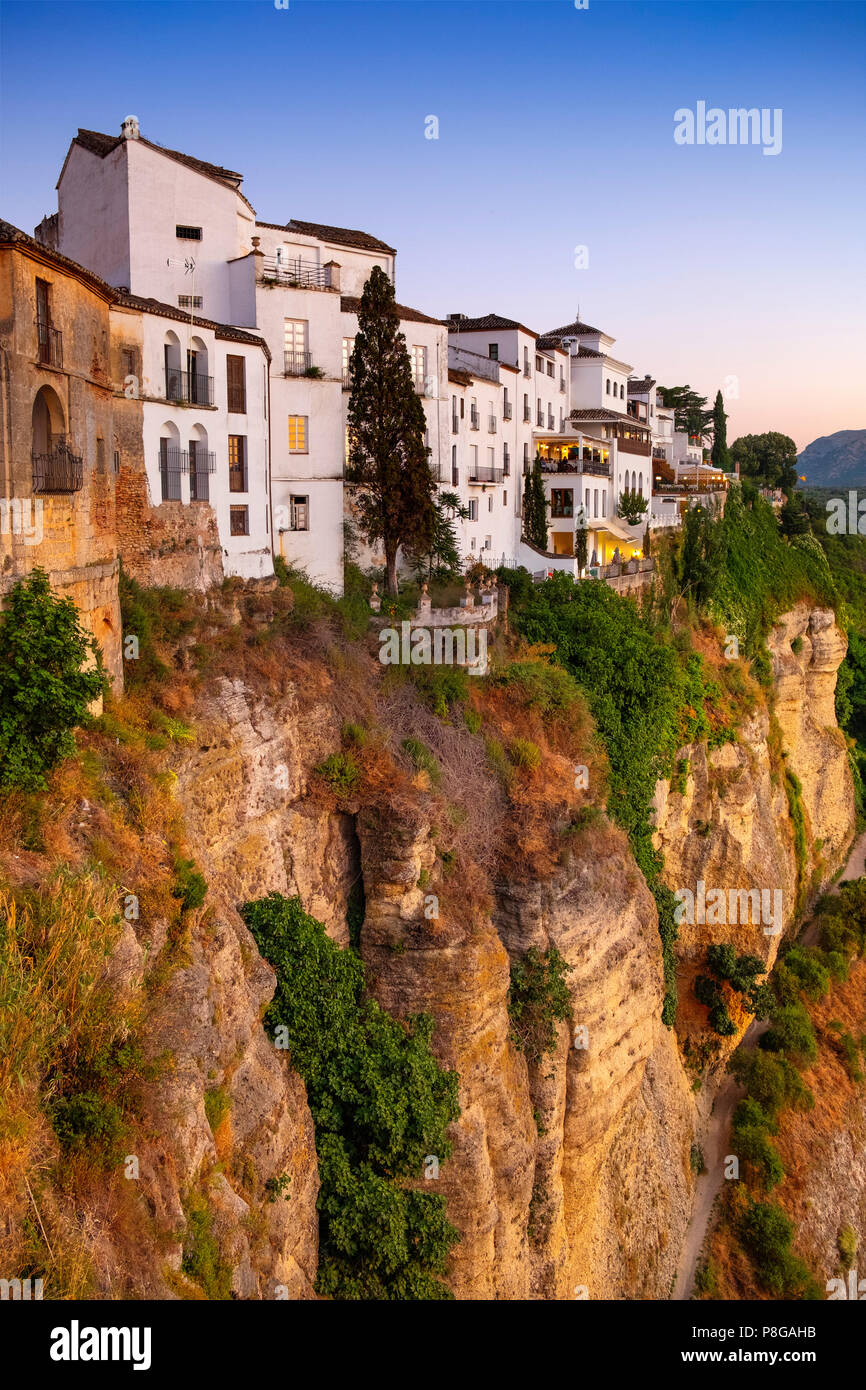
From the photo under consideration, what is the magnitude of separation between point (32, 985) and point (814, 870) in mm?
39028

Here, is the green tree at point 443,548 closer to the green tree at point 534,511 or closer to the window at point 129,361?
the green tree at point 534,511

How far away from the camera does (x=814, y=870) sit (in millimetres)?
43344

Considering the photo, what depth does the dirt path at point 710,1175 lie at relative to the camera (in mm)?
26125

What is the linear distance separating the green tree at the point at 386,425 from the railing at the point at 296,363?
1.26 m

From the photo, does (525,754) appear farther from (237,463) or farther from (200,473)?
(237,463)

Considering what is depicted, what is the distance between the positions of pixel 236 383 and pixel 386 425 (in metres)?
4.18

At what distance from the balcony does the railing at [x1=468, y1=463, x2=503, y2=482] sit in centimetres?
1380

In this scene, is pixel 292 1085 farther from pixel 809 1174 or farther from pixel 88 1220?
pixel 809 1174

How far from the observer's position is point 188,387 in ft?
74.0

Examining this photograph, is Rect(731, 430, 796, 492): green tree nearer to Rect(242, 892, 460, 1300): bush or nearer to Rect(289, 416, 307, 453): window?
Rect(289, 416, 307, 453): window

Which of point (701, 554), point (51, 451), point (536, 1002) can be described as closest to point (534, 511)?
point (701, 554)

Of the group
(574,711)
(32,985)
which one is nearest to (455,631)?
(574,711)

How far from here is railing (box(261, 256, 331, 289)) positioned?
2752 centimetres

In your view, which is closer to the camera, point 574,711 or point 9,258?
point 9,258
